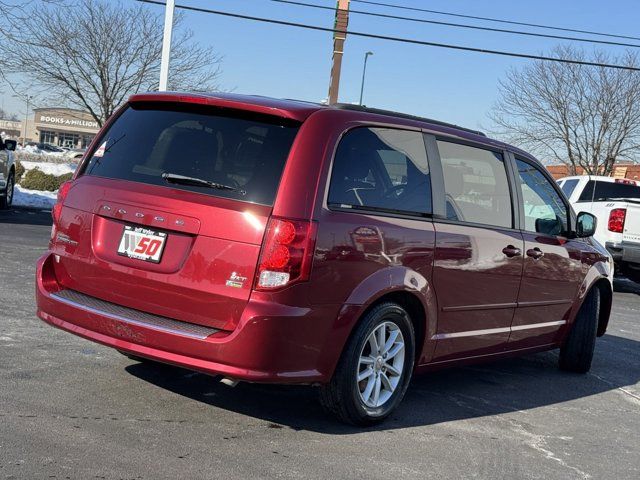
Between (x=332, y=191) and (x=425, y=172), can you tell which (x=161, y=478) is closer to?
(x=332, y=191)

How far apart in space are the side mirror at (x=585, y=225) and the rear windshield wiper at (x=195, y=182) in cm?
347

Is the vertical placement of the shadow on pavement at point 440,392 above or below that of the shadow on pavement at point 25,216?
above

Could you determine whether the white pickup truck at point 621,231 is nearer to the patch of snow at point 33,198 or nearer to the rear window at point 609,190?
the rear window at point 609,190

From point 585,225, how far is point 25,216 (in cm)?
1222

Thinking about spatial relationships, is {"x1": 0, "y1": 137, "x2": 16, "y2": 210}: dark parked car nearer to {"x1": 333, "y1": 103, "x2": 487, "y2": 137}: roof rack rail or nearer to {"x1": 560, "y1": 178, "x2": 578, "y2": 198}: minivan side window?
{"x1": 560, "y1": 178, "x2": 578, "y2": 198}: minivan side window

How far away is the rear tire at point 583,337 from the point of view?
6.69 metres

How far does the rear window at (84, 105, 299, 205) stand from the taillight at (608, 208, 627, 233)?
32.9ft

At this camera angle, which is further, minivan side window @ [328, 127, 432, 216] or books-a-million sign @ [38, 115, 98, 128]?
books-a-million sign @ [38, 115, 98, 128]

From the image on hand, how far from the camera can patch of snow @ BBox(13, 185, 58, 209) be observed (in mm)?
18750

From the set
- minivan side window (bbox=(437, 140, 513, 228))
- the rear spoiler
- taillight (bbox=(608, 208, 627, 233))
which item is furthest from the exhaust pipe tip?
taillight (bbox=(608, 208, 627, 233))

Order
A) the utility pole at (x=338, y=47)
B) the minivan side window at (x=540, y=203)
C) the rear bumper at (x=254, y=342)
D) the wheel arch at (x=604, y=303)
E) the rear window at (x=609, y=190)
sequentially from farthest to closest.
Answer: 1. the utility pole at (x=338, y=47)
2. the rear window at (x=609, y=190)
3. the wheel arch at (x=604, y=303)
4. the minivan side window at (x=540, y=203)
5. the rear bumper at (x=254, y=342)

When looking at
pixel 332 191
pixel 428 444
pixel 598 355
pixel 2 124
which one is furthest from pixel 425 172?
pixel 2 124

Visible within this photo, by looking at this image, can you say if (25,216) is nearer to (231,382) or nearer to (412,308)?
(231,382)

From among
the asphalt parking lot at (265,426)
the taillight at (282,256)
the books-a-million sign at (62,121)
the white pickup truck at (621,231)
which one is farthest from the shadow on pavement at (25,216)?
the books-a-million sign at (62,121)
